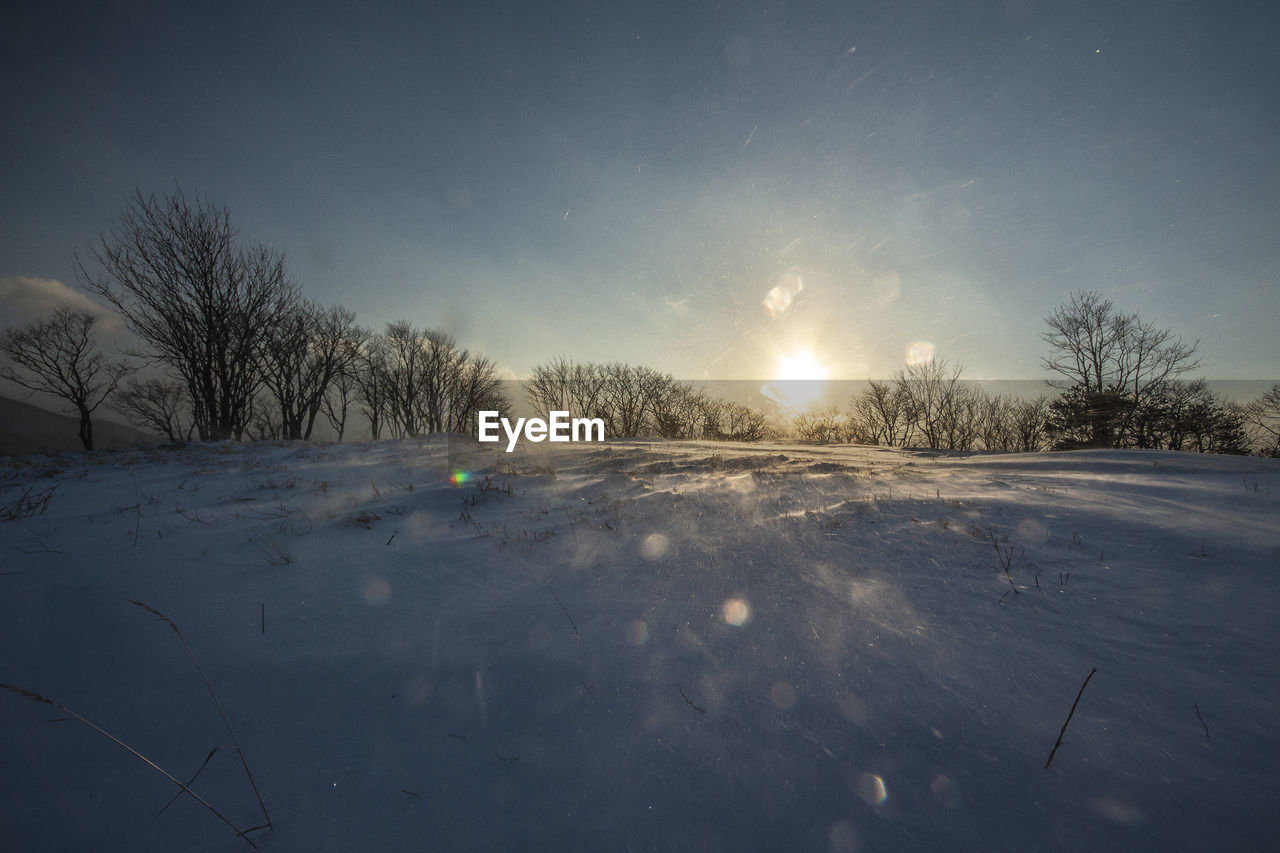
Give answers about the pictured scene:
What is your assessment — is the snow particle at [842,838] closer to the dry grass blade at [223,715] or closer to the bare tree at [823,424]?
the dry grass blade at [223,715]

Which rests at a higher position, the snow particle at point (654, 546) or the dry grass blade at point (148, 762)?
the snow particle at point (654, 546)

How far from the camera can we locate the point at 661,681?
5.08ft

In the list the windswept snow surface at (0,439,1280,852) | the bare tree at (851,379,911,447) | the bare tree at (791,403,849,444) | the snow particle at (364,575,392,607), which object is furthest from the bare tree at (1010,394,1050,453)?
the snow particle at (364,575,392,607)

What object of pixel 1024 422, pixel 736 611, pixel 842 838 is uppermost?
pixel 1024 422

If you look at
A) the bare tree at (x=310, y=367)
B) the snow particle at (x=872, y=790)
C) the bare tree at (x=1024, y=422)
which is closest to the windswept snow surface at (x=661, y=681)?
the snow particle at (x=872, y=790)

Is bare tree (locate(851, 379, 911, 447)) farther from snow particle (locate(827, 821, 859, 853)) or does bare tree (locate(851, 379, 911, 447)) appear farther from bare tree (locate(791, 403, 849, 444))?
snow particle (locate(827, 821, 859, 853))

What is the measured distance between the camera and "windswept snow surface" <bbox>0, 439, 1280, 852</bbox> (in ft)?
3.51

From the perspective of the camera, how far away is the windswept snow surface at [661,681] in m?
1.07

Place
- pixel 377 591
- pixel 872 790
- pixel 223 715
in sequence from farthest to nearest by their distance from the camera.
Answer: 1. pixel 377 591
2. pixel 223 715
3. pixel 872 790

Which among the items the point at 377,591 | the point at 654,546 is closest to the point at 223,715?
the point at 377,591

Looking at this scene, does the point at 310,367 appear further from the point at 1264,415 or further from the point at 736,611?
the point at 1264,415

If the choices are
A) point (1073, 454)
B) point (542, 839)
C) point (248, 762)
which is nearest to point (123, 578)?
point (248, 762)

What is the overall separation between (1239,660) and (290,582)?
4120 millimetres

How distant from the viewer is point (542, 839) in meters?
1.04
